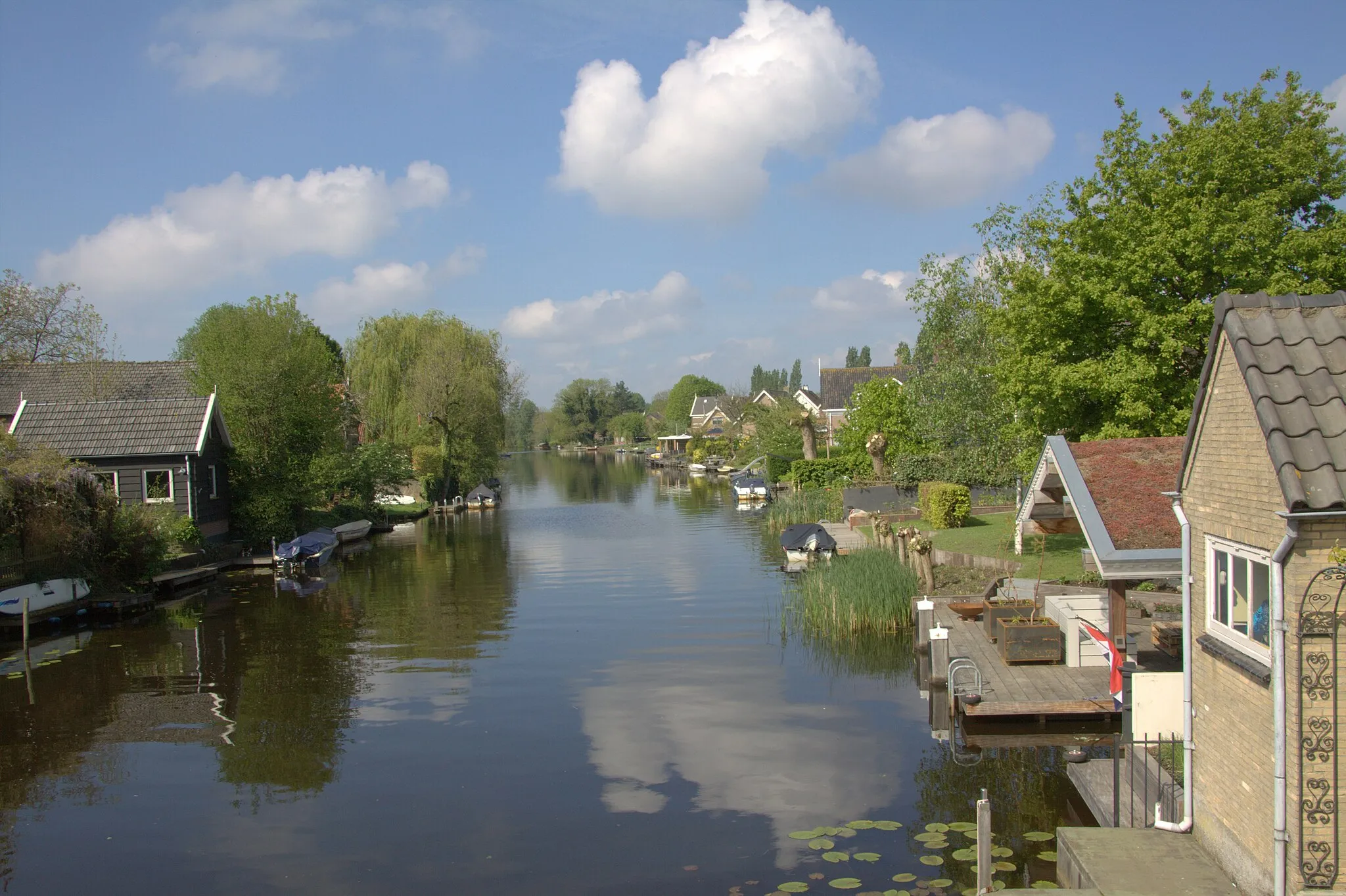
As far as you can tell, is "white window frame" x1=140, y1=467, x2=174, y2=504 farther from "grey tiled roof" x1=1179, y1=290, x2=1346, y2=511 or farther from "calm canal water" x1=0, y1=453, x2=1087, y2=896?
"grey tiled roof" x1=1179, y1=290, x2=1346, y2=511

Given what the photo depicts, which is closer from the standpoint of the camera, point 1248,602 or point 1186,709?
point 1248,602

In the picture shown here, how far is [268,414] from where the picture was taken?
38844mm

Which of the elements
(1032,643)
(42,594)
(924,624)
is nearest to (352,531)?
(42,594)

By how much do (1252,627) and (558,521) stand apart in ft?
150

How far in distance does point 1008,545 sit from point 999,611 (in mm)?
11542

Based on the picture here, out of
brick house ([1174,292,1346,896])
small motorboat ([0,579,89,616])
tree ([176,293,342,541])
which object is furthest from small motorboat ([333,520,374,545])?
brick house ([1174,292,1346,896])

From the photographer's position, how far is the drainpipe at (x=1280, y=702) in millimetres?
6805

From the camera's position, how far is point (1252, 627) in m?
7.59

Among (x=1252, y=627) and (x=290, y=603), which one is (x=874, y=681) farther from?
(x=290, y=603)

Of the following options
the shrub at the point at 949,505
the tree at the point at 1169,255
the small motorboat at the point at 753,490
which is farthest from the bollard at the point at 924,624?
the small motorboat at the point at 753,490

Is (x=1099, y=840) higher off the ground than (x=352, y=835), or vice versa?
(x=1099, y=840)

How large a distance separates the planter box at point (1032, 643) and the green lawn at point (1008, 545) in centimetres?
537

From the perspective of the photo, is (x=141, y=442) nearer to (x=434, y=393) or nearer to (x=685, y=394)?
(x=434, y=393)

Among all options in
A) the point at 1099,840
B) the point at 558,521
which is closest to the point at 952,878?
the point at 1099,840
